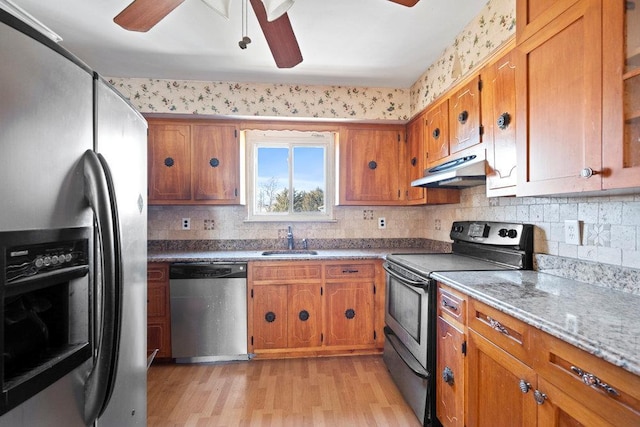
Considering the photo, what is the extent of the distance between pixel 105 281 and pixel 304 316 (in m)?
2.10

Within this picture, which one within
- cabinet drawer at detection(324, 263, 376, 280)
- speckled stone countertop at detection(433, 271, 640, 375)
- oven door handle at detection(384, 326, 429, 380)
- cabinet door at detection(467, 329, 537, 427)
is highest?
speckled stone countertop at detection(433, 271, 640, 375)

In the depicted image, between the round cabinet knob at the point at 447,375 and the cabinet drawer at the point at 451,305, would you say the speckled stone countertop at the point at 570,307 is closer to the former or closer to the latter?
the cabinet drawer at the point at 451,305

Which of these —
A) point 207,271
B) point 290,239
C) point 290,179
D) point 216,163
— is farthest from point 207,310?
point 290,179

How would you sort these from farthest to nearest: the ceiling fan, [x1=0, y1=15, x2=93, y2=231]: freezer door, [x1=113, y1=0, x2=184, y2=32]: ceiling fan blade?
[x1=113, y1=0, x2=184, y2=32]: ceiling fan blade
the ceiling fan
[x1=0, y1=15, x2=93, y2=231]: freezer door

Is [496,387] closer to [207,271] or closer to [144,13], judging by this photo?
[207,271]

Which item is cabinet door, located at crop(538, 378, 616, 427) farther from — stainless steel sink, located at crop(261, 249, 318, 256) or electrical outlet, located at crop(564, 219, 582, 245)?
stainless steel sink, located at crop(261, 249, 318, 256)

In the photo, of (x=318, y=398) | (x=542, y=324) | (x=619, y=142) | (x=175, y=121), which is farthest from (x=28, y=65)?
(x=175, y=121)

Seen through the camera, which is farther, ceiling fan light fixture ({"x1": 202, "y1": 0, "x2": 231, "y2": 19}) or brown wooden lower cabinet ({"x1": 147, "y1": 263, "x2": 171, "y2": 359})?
brown wooden lower cabinet ({"x1": 147, "y1": 263, "x2": 171, "y2": 359})

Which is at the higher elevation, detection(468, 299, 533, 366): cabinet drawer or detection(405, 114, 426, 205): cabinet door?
detection(405, 114, 426, 205): cabinet door

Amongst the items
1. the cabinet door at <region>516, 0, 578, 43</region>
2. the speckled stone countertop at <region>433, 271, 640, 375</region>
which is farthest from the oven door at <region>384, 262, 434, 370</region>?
the cabinet door at <region>516, 0, 578, 43</region>

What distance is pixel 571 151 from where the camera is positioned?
1.16 metres

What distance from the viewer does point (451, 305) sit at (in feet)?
5.08

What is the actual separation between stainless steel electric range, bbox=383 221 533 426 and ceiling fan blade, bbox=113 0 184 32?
1.97 metres

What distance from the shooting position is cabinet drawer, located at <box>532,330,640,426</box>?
28.8 inches
